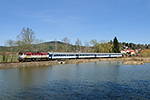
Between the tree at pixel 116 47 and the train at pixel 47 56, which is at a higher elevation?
the tree at pixel 116 47

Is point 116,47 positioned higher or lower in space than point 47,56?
higher

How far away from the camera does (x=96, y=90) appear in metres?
17.2

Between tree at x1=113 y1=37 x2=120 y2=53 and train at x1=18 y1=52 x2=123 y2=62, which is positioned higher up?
tree at x1=113 y1=37 x2=120 y2=53

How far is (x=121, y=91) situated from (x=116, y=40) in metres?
82.1

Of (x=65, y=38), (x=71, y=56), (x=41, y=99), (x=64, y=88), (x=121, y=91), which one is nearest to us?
(x=41, y=99)

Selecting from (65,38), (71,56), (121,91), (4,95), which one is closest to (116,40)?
(65,38)

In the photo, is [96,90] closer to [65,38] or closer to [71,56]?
[71,56]

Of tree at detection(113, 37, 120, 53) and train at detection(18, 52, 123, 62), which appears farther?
tree at detection(113, 37, 120, 53)

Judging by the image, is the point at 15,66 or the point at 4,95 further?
the point at 15,66

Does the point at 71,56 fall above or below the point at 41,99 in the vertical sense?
above

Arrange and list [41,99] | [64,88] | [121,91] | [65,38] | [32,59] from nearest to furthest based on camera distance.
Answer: [41,99], [121,91], [64,88], [32,59], [65,38]

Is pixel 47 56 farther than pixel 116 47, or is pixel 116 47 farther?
pixel 116 47

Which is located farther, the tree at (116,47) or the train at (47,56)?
the tree at (116,47)

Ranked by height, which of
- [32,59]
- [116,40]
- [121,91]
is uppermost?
[116,40]
